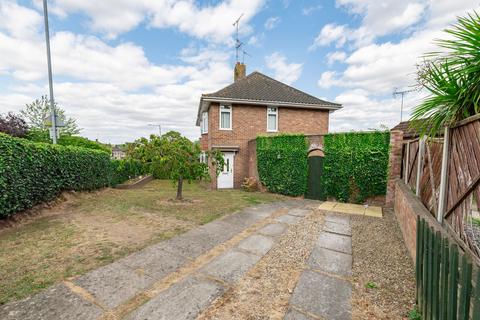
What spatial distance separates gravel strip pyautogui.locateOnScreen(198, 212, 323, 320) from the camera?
2.44 meters

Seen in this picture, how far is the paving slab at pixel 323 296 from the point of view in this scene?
248 cm

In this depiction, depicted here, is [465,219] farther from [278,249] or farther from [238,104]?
[238,104]

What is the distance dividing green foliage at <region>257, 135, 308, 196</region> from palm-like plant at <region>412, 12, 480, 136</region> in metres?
7.44

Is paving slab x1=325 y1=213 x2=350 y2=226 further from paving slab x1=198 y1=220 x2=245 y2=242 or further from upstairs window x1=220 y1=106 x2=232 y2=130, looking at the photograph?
upstairs window x1=220 y1=106 x2=232 y2=130

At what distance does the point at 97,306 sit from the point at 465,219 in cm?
433

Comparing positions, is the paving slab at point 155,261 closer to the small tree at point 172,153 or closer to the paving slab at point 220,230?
the paving slab at point 220,230

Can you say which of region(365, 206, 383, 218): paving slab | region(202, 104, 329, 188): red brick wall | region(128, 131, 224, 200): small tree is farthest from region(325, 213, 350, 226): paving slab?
region(202, 104, 329, 188): red brick wall

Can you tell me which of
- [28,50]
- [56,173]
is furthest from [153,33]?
Answer: [56,173]

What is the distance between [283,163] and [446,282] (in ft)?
29.4

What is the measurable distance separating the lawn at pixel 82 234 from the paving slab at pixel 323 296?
3227 mm

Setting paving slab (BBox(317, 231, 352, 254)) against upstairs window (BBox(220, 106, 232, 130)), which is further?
upstairs window (BBox(220, 106, 232, 130))

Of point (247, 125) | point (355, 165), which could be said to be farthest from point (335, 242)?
point (247, 125)

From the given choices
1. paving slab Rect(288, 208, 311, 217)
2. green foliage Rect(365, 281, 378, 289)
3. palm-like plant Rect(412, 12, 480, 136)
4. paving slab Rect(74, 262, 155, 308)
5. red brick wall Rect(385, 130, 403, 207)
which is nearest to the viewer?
palm-like plant Rect(412, 12, 480, 136)

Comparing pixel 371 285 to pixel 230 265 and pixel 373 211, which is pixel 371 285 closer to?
pixel 230 265
